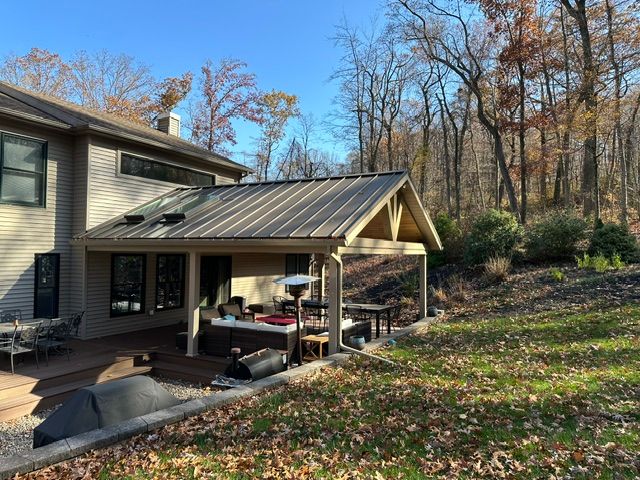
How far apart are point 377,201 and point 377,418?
4579 millimetres

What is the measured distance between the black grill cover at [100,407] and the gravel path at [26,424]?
5.11 ft

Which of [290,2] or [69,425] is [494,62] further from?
[69,425]

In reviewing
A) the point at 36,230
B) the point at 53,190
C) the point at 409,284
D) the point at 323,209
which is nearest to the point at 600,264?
the point at 409,284

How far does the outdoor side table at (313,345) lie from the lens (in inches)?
346

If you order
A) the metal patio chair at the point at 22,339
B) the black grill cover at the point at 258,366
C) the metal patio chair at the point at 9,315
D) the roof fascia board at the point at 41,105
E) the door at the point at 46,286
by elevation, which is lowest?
the black grill cover at the point at 258,366

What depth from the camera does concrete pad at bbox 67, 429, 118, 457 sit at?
4.34 m

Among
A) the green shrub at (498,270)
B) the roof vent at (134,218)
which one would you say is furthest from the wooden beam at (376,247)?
the roof vent at (134,218)

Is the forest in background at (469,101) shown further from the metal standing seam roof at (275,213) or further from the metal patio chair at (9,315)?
the metal patio chair at (9,315)

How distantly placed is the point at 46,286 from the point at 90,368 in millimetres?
3344

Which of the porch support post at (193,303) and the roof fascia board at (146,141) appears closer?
the porch support post at (193,303)

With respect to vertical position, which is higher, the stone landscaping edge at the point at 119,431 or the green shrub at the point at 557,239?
the green shrub at the point at 557,239

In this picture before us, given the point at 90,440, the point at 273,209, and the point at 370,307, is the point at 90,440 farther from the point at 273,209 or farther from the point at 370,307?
the point at 370,307

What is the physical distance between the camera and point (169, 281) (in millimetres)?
12852

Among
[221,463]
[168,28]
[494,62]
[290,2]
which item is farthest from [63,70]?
[221,463]
